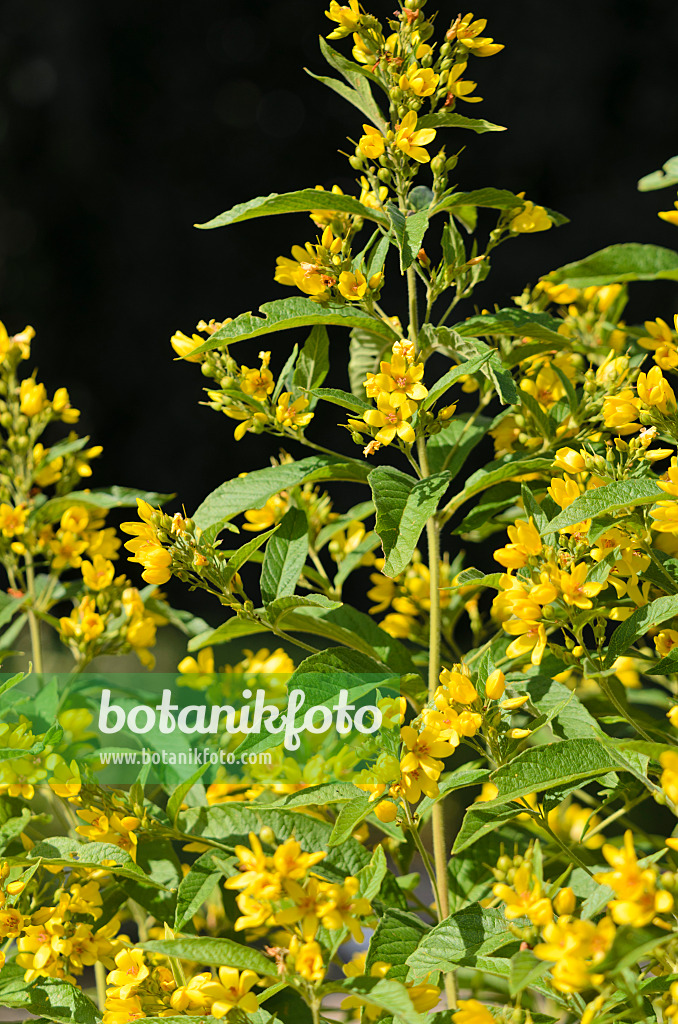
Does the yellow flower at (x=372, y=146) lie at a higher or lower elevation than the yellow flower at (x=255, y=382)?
higher

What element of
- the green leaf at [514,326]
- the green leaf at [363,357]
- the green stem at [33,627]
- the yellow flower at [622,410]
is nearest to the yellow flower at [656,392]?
the yellow flower at [622,410]

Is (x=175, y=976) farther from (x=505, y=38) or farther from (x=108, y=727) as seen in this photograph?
(x=505, y=38)

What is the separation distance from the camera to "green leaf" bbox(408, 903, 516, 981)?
2.31 feet

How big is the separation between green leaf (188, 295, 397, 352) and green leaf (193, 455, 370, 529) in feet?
0.49

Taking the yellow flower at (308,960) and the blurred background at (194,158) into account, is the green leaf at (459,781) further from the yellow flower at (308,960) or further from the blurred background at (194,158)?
the blurred background at (194,158)

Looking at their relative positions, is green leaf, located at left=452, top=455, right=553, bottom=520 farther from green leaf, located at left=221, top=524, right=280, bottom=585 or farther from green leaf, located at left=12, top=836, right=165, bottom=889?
green leaf, located at left=12, top=836, right=165, bottom=889

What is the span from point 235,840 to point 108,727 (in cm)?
28

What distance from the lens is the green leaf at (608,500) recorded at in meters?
0.71

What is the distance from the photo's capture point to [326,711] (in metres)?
0.88

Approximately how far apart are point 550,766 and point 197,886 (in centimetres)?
35

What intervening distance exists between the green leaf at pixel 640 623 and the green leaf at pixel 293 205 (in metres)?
0.47

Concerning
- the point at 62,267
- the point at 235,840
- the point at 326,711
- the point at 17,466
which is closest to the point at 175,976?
the point at 235,840

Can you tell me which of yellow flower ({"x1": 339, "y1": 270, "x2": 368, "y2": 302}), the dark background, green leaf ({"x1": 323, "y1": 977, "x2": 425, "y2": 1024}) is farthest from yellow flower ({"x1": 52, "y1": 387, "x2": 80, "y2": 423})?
the dark background

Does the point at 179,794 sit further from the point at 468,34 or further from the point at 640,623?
the point at 468,34
